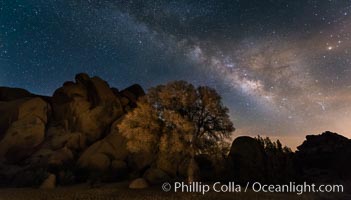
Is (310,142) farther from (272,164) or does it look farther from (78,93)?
(78,93)

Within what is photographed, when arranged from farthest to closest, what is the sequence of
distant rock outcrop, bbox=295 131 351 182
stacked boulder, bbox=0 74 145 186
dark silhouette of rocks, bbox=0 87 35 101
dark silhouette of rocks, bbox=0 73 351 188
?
distant rock outcrop, bbox=295 131 351 182
dark silhouette of rocks, bbox=0 87 35 101
stacked boulder, bbox=0 74 145 186
dark silhouette of rocks, bbox=0 73 351 188

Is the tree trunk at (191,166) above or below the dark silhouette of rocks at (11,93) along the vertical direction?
below

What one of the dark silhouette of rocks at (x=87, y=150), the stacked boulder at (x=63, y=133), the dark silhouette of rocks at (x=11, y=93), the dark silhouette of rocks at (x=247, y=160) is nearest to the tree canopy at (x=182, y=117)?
the dark silhouette of rocks at (x=87, y=150)

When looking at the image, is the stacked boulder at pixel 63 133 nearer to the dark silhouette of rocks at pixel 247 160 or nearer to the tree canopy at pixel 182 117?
the tree canopy at pixel 182 117

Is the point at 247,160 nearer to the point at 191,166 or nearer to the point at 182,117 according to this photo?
the point at 191,166

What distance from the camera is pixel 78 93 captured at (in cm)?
5344

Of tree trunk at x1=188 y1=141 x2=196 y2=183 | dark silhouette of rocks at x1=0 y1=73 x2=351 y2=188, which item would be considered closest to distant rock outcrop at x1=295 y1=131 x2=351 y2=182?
dark silhouette of rocks at x1=0 y1=73 x2=351 y2=188

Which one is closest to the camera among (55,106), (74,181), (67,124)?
(74,181)

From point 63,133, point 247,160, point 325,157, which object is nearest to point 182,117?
point 247,160

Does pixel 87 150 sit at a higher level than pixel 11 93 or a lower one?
lower

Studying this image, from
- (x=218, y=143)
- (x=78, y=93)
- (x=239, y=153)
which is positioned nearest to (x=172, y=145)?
(x=218, y=143)

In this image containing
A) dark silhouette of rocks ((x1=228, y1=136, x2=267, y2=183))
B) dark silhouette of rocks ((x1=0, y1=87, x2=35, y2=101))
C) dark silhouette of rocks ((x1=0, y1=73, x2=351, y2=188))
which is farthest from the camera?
dark silhouette of rocks ((x1=0, y1=87, x2=35, y2=101))

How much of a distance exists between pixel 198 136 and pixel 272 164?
21.6m

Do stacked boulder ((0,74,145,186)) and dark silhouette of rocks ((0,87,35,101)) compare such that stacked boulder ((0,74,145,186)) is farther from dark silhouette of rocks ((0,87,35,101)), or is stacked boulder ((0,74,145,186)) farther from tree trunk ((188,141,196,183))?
tree trunk ((188,141,196,183))
